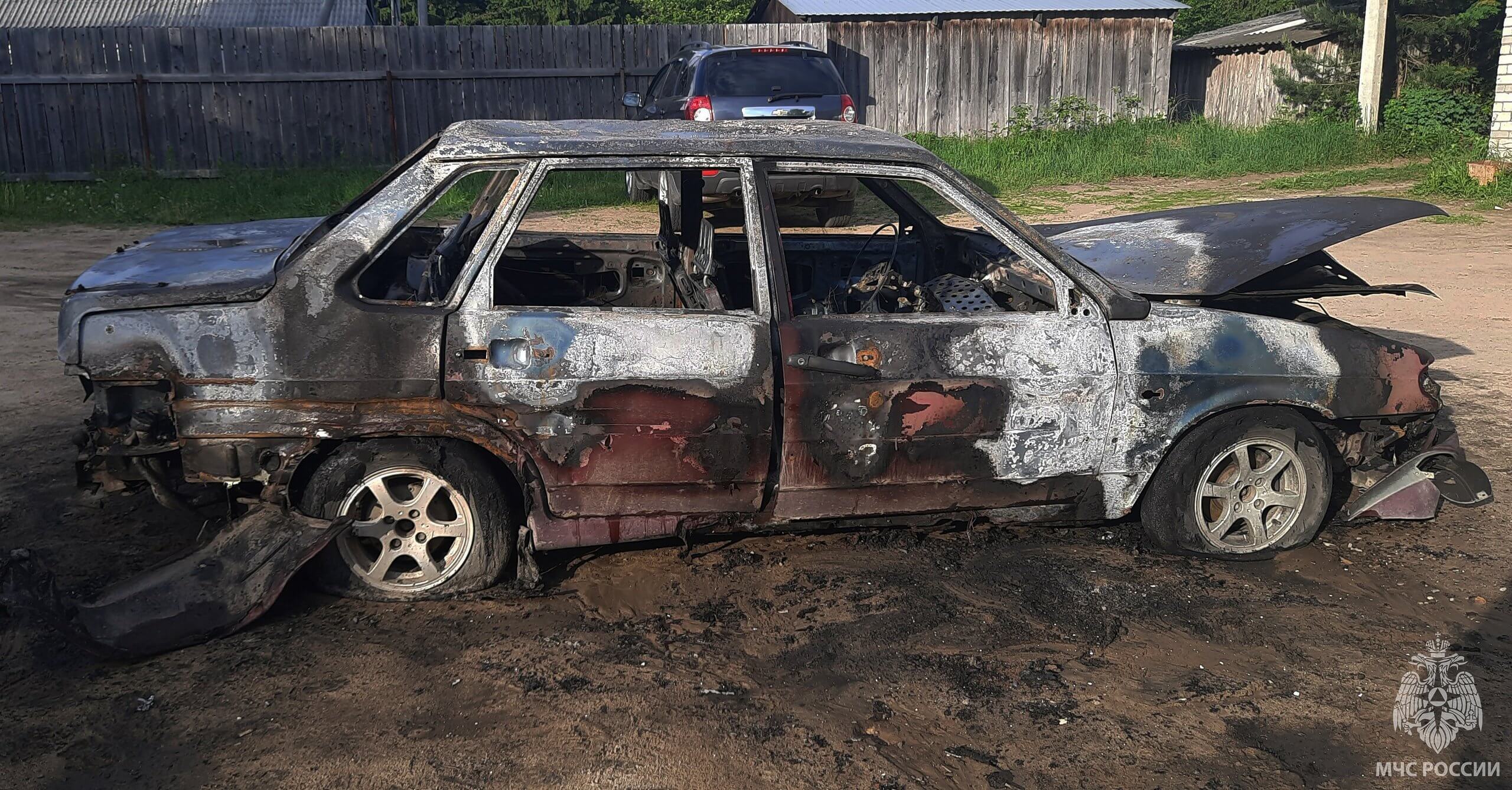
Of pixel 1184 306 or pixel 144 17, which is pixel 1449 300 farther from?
pixel 144 17

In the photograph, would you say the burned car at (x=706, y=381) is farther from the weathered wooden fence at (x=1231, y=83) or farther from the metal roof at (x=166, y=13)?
the metal roof at (x=166, y=13)

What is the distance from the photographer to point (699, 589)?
424 centimetres

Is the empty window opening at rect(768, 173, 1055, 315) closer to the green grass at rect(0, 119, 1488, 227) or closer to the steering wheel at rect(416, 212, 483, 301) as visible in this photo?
the steering wheel at rect(416, 212, 483, 301)

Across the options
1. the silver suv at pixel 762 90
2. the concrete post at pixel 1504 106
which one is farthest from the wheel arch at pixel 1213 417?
the concrete post at pixel 1504 106

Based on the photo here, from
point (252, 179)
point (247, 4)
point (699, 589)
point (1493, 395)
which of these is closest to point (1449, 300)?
point (1493, 395)

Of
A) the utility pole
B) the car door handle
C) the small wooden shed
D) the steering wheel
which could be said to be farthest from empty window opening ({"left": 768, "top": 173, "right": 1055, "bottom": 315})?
the small wooden shed

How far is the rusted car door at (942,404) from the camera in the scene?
4008 millimetres

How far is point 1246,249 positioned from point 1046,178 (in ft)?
38.4

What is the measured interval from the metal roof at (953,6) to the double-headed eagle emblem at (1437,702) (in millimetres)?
14866

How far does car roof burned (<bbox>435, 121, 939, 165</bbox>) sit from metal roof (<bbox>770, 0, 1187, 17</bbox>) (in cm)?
1361

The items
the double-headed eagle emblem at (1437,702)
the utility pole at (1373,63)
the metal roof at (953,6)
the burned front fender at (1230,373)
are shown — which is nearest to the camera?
the double-headed eagle emblem at (1437,702)

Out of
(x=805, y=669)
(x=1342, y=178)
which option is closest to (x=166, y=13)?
(x=1342, y=178)

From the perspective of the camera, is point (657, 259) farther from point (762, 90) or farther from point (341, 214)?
point (762, 90)

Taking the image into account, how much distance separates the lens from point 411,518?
156 inches
